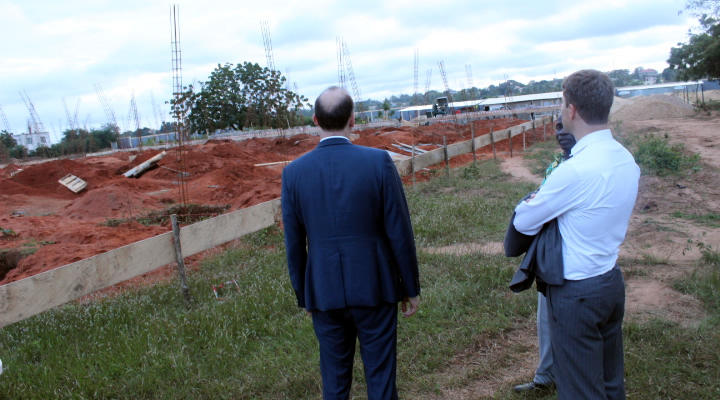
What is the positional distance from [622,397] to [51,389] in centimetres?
360

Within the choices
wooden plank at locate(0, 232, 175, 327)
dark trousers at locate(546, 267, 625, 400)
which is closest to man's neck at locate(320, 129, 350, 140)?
dark trousers at locate(546, 267, 625, 400)

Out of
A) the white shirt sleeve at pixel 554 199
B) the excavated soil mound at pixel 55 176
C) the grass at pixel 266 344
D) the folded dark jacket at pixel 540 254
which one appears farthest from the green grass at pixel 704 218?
the excavated soil mound at pixel 55 176

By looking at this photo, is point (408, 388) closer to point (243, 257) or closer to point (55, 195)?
point (243, 257)

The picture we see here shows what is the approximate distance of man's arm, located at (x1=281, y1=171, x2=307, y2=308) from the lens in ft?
8.36

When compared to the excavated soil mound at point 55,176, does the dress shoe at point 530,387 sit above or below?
below

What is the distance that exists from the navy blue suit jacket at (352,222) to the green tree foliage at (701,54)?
1542 inches

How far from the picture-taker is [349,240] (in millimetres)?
2426

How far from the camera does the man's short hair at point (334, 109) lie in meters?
2.46

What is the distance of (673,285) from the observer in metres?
5.00

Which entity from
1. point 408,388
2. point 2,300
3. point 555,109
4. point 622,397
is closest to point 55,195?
point 2,300

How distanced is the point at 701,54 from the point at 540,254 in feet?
137

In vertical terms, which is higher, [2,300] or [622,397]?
[2,300]

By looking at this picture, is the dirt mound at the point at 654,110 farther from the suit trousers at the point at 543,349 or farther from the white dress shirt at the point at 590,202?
the white dress shirt at the point at 590,202

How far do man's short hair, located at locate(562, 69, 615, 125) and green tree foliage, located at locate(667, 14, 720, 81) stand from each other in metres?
38.8
